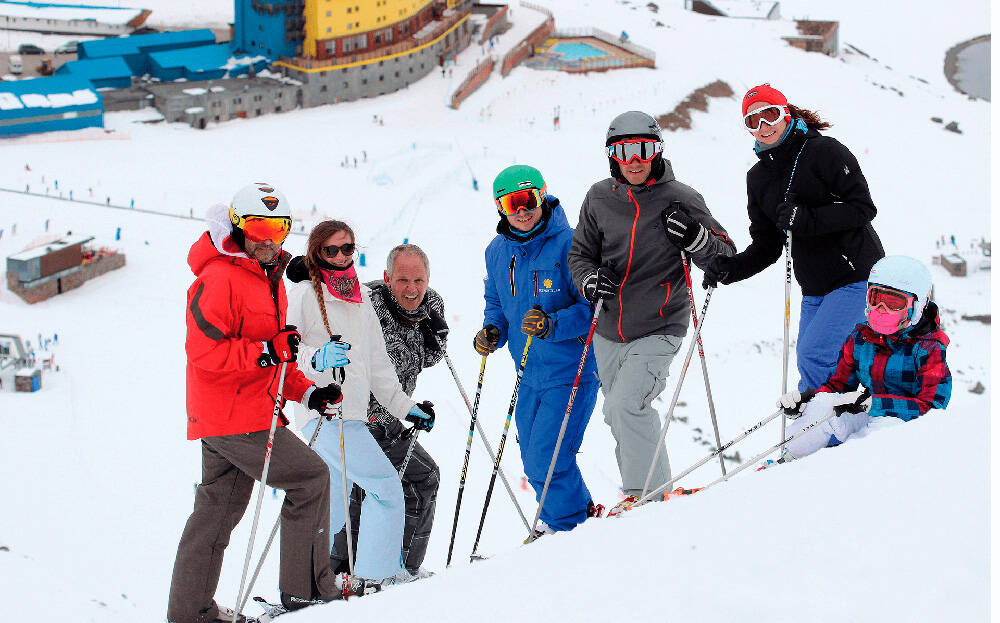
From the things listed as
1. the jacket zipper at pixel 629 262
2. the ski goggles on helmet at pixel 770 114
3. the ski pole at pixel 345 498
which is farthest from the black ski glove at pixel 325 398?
the ski goggles on helmet at pixel 770 114

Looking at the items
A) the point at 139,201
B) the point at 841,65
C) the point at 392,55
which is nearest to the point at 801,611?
the point at 139,201

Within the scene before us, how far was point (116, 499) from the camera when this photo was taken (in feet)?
40.8

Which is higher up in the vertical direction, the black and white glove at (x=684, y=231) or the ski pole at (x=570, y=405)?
the black and white glove at (x=684, y=231)

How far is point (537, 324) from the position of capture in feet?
20.1

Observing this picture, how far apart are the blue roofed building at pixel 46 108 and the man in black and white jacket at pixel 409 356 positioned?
30.8 meters

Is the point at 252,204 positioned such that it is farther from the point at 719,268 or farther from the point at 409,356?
the point at 719,268

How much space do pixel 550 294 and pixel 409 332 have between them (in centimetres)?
95

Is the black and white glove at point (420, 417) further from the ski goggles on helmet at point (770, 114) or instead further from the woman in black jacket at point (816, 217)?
the ski goggles on helmet at point (770, 114)

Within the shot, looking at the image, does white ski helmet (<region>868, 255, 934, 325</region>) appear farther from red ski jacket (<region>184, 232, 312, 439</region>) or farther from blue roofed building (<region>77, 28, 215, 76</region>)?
blue roofed building (<region>77, 28, 215, 76</region>)

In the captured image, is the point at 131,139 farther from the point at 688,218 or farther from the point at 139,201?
the point at 688,218

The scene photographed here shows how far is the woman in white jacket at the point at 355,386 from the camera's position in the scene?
18.1 ft

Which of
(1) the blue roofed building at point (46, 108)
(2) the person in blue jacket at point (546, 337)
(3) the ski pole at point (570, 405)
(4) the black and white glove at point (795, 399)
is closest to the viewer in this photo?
(4) the black and white glove at point (795, 399)

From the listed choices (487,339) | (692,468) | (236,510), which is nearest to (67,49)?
(487,339)

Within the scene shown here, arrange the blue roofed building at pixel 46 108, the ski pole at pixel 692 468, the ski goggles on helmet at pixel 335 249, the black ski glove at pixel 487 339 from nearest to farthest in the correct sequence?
the ski pole at pixel 692 468
the ski goggles on helmet at pixel 335 249
the black ski glove at pixel 487 339
the blue roofed building at pixel 46 108
